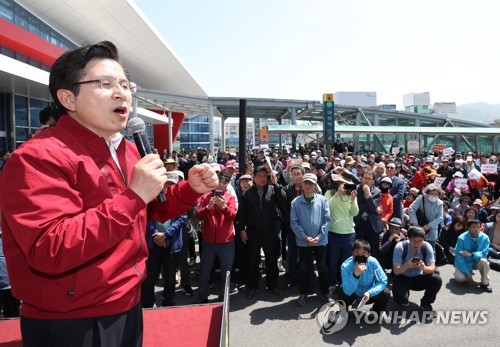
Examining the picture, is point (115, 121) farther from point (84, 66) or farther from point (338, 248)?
point (338, 248)

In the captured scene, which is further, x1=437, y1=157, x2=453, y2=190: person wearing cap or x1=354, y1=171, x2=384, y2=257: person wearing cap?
x1=437, y1=157, x2=453, y2=190: person wearing cap

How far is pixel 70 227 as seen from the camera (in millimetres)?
1000

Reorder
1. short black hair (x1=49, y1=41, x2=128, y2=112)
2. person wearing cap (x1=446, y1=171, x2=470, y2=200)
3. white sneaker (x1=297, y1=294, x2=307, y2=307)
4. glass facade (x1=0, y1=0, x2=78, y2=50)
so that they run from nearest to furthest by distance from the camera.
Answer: short black hair (x1=49, y1=41, x2=128, y2=112), white sneaker (x1=297, y1=294, x2=307, y2=307), person wearing cap (x1=446, y1=171, x2=470, y2=200), glass facade (x1=0, y1=0, x2=78, y2=50)

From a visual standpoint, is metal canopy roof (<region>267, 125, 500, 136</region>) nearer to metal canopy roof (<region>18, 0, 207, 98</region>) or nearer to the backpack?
metal canopy roof (<region>18, 0, 207, 98</region>)

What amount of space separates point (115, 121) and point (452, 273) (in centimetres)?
674

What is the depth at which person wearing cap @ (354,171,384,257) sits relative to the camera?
569cm

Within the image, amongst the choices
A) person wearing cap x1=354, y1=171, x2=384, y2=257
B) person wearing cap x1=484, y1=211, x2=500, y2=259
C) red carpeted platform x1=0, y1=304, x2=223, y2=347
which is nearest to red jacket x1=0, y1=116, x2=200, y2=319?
red carpeted platform x1=0, y1=304, x2=223, y2=347

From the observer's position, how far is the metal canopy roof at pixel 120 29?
2199cm

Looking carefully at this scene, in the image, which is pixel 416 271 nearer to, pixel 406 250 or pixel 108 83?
pixel 406 250

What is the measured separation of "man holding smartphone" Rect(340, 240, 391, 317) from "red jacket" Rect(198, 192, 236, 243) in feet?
5.67

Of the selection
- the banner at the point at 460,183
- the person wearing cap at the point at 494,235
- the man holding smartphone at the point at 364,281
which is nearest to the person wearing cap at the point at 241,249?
the man holding smartphone at the point at 364,281

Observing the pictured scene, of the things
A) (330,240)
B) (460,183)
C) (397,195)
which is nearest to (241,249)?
(330,240)

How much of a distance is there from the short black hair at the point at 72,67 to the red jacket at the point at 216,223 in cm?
372

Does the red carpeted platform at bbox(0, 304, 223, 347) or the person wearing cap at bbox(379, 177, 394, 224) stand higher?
the person wearing cap at bbox(379, 177, 394, 224)
